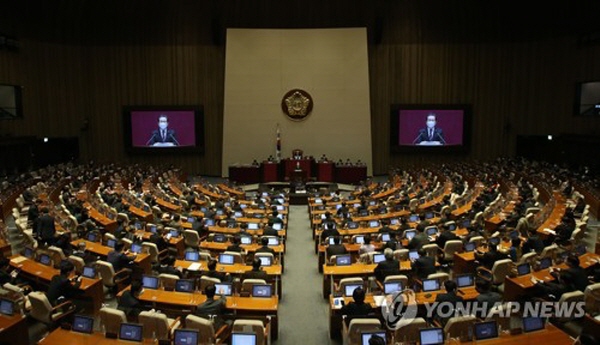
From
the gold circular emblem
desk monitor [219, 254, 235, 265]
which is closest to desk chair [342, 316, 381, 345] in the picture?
desk monitor [219, 254, 235, 265]

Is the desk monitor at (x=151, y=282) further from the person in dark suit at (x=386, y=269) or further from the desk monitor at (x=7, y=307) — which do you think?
the person in dark suit at (x=386, y=269)

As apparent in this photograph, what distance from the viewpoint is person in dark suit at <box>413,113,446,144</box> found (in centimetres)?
3388

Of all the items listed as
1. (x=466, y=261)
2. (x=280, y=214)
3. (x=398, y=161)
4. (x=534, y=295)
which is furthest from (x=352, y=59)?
(x=534, y=295)

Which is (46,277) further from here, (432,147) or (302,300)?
(432,147)

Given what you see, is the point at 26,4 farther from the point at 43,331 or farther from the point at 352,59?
the point at 43,331

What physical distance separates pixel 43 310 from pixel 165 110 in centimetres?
2577

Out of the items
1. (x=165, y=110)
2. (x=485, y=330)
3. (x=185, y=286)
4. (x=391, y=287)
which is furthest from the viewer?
(x=165, y=110)

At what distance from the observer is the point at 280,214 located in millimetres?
18875

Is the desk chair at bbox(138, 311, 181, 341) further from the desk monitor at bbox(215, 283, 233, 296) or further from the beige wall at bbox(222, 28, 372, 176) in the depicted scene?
the beige wall at bbox(222, 28, 372, 176)

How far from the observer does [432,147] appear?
33.9 meters

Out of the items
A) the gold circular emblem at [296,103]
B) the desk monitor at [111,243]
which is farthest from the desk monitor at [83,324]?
the gold circular emblem at [296,103]

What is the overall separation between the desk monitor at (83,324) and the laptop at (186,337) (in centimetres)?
158

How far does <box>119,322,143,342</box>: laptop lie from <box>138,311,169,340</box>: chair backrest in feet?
1.10

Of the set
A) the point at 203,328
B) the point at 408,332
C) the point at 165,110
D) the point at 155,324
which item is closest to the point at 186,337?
the point at 203,328
